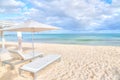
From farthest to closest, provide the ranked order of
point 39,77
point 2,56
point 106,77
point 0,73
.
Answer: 1. point 2,56
2. point 0,73
3. point 39,77
4. point 106,77

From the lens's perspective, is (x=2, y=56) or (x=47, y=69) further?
(x=2, y=56)

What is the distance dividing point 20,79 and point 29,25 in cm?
161

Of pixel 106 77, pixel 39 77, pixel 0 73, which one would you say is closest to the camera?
pixel 106 77

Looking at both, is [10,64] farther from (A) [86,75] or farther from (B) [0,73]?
(A) [86,75]

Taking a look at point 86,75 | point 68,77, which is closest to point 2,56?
point 68,77

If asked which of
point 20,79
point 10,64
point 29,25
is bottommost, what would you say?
point 20,79

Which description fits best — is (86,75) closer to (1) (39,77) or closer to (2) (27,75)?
(1) (39,77)

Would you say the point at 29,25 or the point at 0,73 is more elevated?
the point at 29,25

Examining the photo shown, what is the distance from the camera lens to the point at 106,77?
324 centimetres

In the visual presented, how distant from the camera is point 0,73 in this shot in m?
3.69

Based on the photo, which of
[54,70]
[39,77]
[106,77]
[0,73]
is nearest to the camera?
[106,77]

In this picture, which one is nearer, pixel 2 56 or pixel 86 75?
pixel 86 75

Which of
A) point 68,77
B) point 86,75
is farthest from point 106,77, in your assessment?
point 68,77

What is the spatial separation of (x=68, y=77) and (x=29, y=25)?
6.40ft
